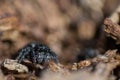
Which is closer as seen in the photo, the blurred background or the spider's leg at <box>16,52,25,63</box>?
the spider's leg at <box>16,52,25,63</box>

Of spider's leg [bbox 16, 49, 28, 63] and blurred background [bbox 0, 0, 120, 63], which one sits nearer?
spider's leg [bbox 16, 49, 28, 63]

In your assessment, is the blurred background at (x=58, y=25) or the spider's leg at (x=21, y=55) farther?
the blurred background at (x=58, y=25)

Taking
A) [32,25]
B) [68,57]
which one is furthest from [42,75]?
[32,25]

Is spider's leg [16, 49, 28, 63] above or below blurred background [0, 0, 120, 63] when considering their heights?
below

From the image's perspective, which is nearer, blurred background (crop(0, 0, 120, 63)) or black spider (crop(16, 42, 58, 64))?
black spider (crop(16, 42, 58, 64))

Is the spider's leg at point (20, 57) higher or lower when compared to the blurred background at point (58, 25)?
lower

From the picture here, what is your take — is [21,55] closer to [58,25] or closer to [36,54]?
[36,54]
